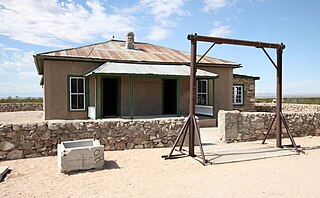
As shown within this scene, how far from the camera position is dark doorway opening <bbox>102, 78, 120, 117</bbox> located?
13.4 m

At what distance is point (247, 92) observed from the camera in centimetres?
1722

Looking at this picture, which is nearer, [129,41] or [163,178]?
[163,178]

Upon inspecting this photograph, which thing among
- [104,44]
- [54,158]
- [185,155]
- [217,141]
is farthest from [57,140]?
[104,44]

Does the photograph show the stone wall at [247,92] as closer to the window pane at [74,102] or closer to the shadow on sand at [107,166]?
the window pane at [74,102]

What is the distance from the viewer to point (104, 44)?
1614 centimetres

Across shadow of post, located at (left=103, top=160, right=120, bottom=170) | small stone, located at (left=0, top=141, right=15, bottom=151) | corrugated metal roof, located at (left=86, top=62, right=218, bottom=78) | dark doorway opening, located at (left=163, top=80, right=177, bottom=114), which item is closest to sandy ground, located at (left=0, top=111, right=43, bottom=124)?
corrugated metal roof, located at (left=86, top=62, right=218, bottom=78)

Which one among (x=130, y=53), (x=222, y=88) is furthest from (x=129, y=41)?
(x=222, y=88)

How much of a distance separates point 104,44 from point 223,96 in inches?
321

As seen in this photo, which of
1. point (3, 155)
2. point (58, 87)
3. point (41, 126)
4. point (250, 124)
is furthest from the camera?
point (58, 87)

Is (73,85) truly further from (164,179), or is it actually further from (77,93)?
(164,179)

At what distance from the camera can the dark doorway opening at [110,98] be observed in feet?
44.1

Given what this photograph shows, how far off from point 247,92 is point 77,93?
1113 centimetres

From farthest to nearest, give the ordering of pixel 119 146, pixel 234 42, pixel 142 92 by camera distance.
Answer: pixel 142 92 → pixel 234 42 → pixel 119 146

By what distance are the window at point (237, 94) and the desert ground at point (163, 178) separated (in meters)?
10.2
